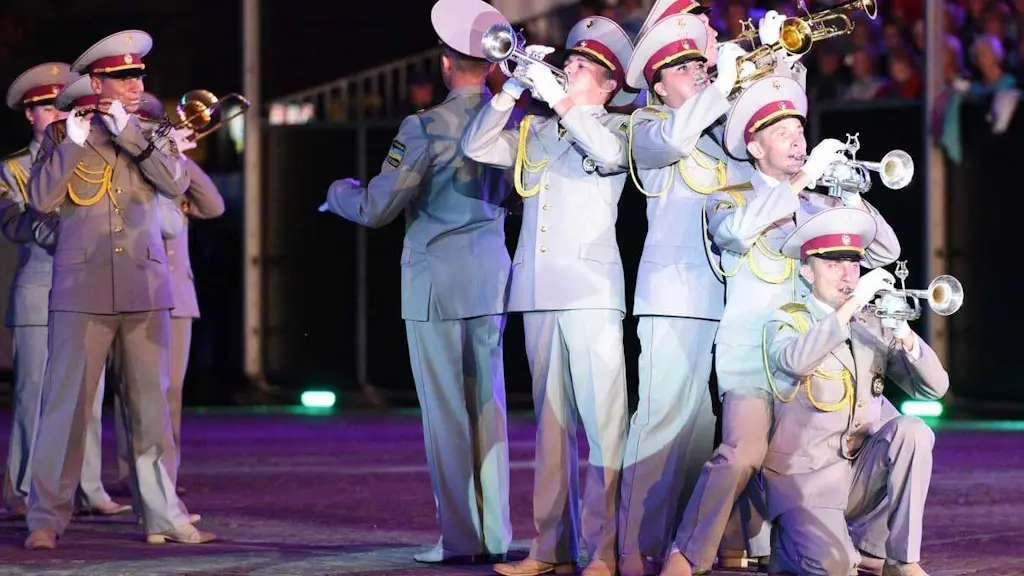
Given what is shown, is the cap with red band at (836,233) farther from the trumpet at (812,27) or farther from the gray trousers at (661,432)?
the trumpet at (812,27)

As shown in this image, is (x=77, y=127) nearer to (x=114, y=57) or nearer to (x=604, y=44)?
(x=114, y=57)

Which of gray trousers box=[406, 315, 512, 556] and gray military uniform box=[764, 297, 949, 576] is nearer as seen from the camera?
gray military uniform box=[764, 297, 949, 576]

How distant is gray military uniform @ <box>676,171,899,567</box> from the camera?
6434 millimetres

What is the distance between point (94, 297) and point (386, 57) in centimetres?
823

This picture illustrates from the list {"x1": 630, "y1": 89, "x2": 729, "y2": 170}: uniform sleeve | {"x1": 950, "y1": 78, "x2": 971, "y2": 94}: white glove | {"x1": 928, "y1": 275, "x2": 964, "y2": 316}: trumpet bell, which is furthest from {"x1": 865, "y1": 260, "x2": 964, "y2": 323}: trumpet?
{"x1": 950, "y1": 78, "x2": 971, "y2": 94}: white glove

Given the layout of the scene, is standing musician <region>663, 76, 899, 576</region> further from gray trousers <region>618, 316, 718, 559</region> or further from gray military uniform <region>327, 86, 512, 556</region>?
gray military uniform <region>327, 86, 512, 556</region>

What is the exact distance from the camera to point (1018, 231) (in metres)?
12.8

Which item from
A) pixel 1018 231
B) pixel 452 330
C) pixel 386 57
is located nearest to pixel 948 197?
pixel 1018 231

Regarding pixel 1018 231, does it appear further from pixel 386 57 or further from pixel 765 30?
pixel 765 30

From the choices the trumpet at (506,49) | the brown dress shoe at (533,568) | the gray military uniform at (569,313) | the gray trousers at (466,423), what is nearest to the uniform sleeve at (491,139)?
the gray military uniform at (569,313)

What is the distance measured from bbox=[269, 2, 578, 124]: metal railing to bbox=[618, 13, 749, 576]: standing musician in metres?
8.25

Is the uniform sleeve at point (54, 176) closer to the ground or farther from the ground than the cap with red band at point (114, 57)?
closer to the ground

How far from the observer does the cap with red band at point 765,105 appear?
657 centimetres

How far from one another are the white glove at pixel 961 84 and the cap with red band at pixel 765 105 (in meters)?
6.56
